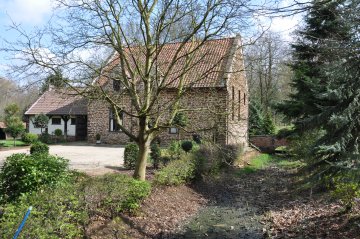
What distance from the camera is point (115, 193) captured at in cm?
788

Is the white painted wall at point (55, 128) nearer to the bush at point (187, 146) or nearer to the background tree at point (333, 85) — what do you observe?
the bush at point (187, 146)

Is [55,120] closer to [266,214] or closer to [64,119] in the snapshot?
[64,119]

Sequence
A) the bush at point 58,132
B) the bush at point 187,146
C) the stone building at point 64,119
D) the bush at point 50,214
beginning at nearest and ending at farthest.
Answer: the bush at point 50,214 < the bush at point 187,146 < the bush at point 58,132 < the stone building at point 64,119

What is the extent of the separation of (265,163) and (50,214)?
17.9 metres

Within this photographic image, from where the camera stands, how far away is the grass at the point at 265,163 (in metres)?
18.6

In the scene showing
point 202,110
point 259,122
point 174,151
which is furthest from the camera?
point 259,122

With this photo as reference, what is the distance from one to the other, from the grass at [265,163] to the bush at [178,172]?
4.72 meters

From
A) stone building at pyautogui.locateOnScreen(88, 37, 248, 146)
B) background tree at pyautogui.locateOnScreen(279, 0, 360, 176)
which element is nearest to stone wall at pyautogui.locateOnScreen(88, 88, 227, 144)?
stone building at pyautogui.locateOnScreen(88, 37, 248, 146)

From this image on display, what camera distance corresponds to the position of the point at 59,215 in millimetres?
5844

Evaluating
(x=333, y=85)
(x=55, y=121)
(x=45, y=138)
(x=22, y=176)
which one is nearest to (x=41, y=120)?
(x=55, y=121)

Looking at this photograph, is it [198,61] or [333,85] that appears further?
[333,85]

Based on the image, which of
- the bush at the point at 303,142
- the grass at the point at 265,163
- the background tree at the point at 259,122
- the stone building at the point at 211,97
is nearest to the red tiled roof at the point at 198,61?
the stone building at the point at 211,97

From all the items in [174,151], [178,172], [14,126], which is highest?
[14,126]

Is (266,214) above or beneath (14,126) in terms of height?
beneath
